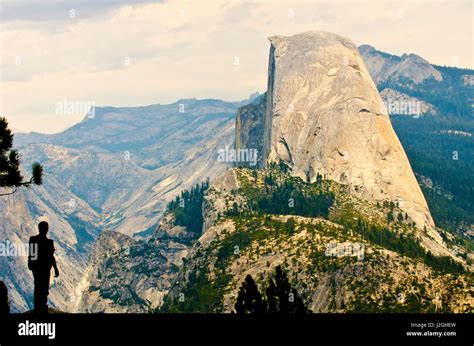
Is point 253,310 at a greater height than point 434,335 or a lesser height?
lesser

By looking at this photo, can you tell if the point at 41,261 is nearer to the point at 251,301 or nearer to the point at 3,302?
the point at 3,302

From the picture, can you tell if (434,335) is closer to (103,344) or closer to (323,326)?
(323,326)

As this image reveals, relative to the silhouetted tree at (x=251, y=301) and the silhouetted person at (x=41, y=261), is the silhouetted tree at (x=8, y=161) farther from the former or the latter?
the silhouetted tree at (x=251, y=301)

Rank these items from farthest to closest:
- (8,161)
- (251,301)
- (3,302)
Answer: (251,301) < (8,161) < (3,302)

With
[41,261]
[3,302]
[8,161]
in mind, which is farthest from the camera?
[8,161]

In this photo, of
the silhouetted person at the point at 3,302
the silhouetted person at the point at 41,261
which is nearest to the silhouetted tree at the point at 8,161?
the silhouetted person at the point at 41,261

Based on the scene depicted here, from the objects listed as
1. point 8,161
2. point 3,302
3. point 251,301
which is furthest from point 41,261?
point 251,301

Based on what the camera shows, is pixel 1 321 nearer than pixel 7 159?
Yes

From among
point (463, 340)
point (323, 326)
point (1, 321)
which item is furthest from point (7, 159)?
point (463, 340)
